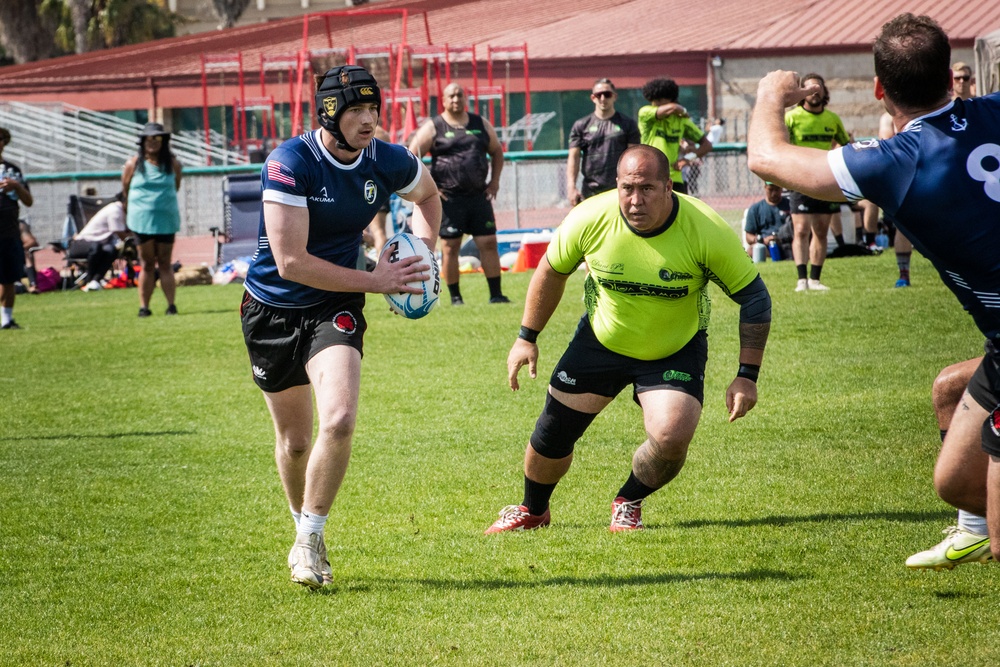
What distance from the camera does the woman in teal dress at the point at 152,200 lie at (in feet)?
46.6

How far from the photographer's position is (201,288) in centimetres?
1884

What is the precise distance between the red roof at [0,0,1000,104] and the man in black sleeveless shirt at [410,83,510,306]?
18259 millimetres

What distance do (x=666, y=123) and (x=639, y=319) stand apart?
351 inches

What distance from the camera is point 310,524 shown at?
16.0 feet

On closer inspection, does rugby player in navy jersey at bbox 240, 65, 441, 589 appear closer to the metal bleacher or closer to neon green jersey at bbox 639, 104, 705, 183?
neon green jersey at bbox 639, 104, 705, 183

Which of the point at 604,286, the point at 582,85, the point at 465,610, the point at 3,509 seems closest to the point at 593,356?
the point at 604,286

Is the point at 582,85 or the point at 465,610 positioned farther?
the point at 582,85

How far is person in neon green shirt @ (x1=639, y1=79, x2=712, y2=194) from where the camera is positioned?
13789 millimetres

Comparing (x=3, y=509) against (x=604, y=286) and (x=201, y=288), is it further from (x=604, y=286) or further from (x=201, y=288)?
(x=201, y=288)

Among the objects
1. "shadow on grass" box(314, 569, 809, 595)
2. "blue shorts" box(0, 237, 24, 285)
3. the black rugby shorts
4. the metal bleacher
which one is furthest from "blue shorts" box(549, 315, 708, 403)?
the metal bleacher

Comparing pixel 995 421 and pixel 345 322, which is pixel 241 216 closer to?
pixel 345 322

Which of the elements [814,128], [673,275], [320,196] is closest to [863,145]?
[673,275]

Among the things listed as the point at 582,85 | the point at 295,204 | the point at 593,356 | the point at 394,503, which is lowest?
the point at 394,503

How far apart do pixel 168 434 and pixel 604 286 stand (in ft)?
12.6
